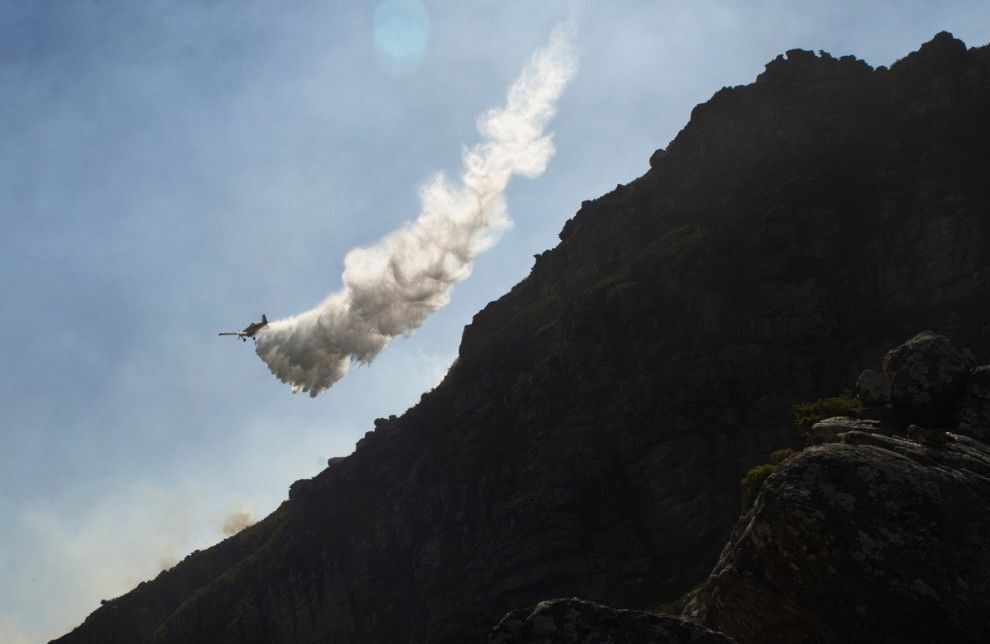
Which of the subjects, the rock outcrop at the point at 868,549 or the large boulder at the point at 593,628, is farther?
the rock outcrop at the point at 868,549

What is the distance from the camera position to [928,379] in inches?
981

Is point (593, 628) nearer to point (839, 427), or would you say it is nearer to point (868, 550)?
point (868, 550)

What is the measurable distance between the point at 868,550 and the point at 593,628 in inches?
298

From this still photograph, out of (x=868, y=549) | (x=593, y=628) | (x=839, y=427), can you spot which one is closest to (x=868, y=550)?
(x=868, y=549)

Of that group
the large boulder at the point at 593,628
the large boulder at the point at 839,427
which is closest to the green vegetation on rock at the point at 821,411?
the large boulder at the point at 839,427

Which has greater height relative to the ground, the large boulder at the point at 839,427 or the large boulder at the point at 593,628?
the large boulder at the point at 593,628

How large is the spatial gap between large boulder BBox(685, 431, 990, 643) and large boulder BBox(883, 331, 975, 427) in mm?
3753

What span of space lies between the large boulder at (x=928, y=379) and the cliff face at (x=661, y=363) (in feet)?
195

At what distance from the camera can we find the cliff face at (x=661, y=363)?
291ft

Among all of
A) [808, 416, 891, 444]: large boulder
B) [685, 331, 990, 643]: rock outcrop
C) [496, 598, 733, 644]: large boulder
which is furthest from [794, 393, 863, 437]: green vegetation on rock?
[496, 598, 733, 644]: large boulder

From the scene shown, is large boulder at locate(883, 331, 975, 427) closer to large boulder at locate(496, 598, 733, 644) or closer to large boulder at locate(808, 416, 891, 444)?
large boulder at locate(808, 416, 891, 444)

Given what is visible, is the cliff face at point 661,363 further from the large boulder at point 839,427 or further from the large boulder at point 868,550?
the large boulder at point 868,550

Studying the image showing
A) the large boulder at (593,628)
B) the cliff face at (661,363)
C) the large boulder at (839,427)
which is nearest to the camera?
the large boulder at (593,628)

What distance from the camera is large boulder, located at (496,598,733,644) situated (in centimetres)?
1377
